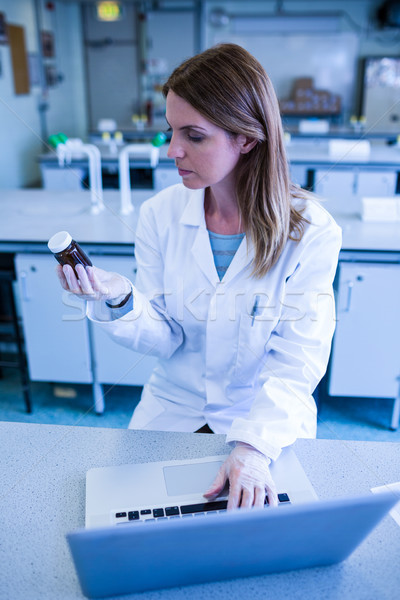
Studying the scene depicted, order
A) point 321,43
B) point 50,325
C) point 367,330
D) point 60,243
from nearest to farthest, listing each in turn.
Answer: point 60,243 < point 367,330 < point 50,325 < point 321,43

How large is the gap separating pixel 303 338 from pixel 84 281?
0.51 meters

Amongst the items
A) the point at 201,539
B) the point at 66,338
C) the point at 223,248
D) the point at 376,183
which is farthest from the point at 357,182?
the point at 201,539

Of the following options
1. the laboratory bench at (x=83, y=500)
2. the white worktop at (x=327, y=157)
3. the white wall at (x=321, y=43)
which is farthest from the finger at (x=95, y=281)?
the white wall at (x=321, y=43)

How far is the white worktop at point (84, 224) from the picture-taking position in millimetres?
2242

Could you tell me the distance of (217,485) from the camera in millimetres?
870

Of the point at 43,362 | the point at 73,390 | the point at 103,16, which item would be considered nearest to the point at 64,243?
the point at 43,362

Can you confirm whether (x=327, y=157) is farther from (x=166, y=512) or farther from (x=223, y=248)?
(x=166, y=512)

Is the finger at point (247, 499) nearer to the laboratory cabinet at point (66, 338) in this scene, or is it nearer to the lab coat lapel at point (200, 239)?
the lab coat lapel at point (200, 239)

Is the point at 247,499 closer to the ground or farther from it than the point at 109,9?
closer to the ground

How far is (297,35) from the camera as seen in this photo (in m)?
8.10

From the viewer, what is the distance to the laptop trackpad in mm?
874

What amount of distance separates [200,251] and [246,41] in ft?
26.1

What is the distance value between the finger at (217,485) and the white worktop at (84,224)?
1435 mm

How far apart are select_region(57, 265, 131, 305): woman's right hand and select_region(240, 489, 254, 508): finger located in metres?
0.49
